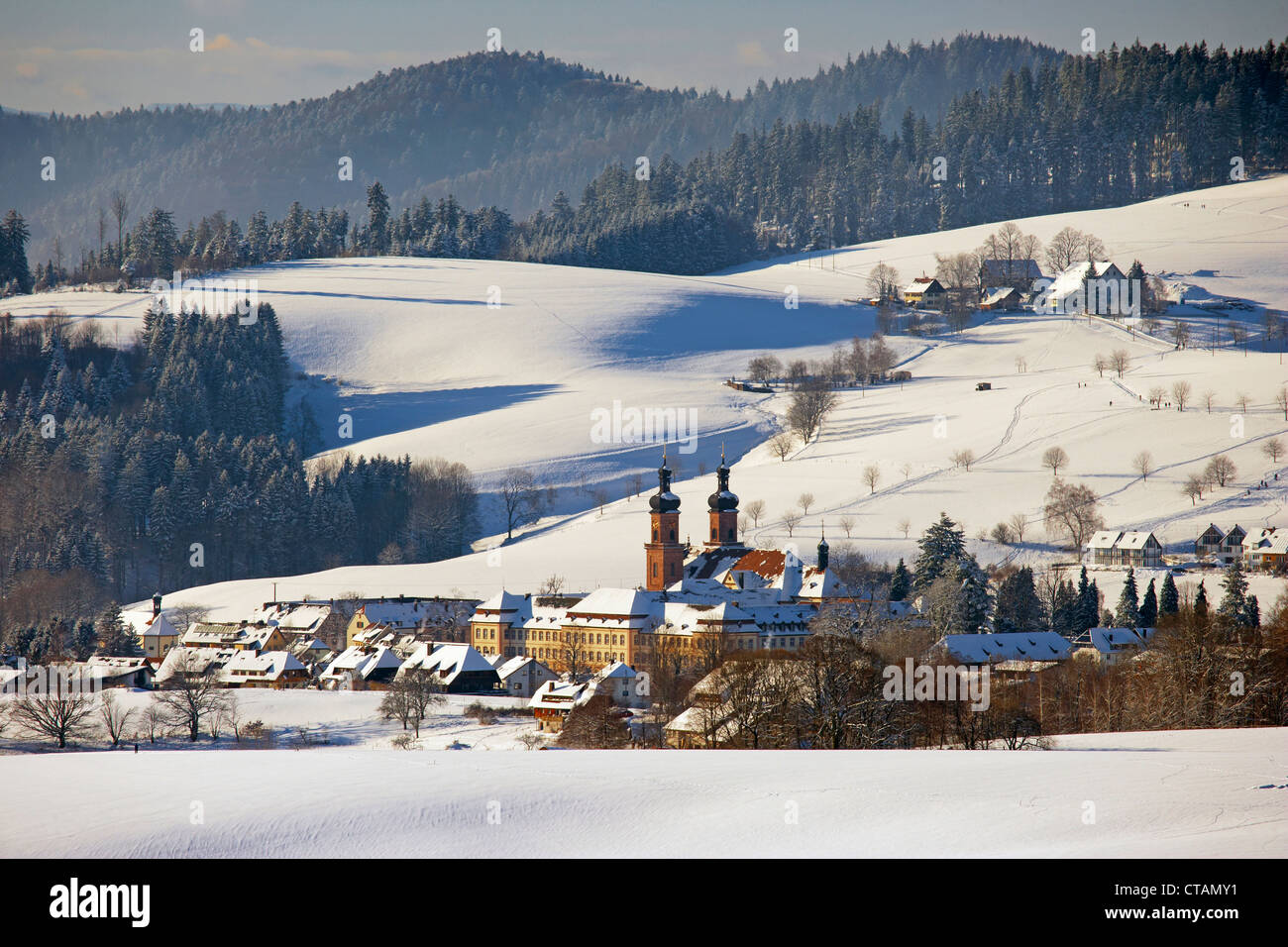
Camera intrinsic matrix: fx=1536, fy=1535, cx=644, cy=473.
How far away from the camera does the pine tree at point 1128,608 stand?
71125 millimetres

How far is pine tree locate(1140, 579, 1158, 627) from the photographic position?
70938mm

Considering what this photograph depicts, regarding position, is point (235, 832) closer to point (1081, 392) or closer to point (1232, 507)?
point (1232, 507)

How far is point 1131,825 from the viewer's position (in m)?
21.0

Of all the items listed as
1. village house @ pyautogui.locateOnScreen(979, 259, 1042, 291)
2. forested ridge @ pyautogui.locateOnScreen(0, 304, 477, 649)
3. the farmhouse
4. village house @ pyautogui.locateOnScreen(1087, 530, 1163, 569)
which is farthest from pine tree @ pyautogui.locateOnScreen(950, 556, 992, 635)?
village house @ pyautogui.locateOnScreen(979, 259, 1042, 291)

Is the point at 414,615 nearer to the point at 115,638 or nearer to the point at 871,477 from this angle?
the point at 115,638

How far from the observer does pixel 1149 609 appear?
71188mm

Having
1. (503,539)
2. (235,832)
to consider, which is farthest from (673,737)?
(503,539)

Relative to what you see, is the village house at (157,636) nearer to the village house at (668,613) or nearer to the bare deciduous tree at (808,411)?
the village house at (668,613)

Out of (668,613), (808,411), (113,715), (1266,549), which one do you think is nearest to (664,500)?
(668,613)

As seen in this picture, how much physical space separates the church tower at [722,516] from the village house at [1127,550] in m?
21.0

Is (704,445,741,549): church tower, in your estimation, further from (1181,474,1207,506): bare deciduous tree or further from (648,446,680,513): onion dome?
(1181,474,1207,506): bare deciduous tree

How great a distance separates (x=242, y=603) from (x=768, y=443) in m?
41.1

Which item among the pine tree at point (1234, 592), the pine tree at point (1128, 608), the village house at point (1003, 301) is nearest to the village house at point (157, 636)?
the pine tree at point (1128, 608)
